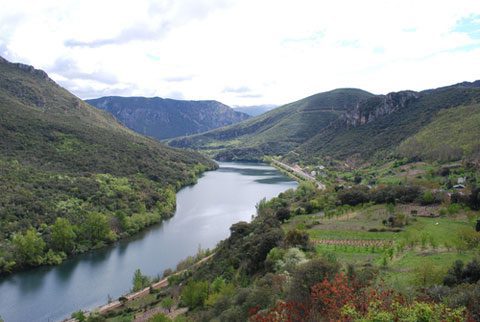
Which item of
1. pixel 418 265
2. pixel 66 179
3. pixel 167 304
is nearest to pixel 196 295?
pixel 167 304

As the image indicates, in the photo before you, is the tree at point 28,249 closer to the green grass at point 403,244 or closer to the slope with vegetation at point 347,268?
the slope with vegetation at point 347,268

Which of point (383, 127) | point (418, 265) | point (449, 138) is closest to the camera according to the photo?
point (418, 265)

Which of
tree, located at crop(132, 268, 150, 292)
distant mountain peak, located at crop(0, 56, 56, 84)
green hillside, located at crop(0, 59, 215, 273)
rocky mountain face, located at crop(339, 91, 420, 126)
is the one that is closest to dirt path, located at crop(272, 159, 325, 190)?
rocky mountain face, located at crop(339, 91, 420, 126)

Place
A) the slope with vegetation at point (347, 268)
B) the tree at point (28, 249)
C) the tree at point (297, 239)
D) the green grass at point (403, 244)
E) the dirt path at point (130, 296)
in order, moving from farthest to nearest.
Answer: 1. the tree at point (28, 249)
2. the dirt path at point (130, 296)
3. the tree at point (297, 239)
4. the green grass at point (403, 244)
5. the slope with vegetation at point (347, 268)

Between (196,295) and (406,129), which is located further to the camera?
(406,129)

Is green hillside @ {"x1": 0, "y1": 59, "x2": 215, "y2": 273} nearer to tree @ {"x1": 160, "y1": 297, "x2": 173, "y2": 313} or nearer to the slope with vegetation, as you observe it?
the slope with vegetation

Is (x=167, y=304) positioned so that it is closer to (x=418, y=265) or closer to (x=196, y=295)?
(x=196, y=295)

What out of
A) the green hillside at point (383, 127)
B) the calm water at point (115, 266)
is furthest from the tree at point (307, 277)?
the green hillside at point (383, 127)
